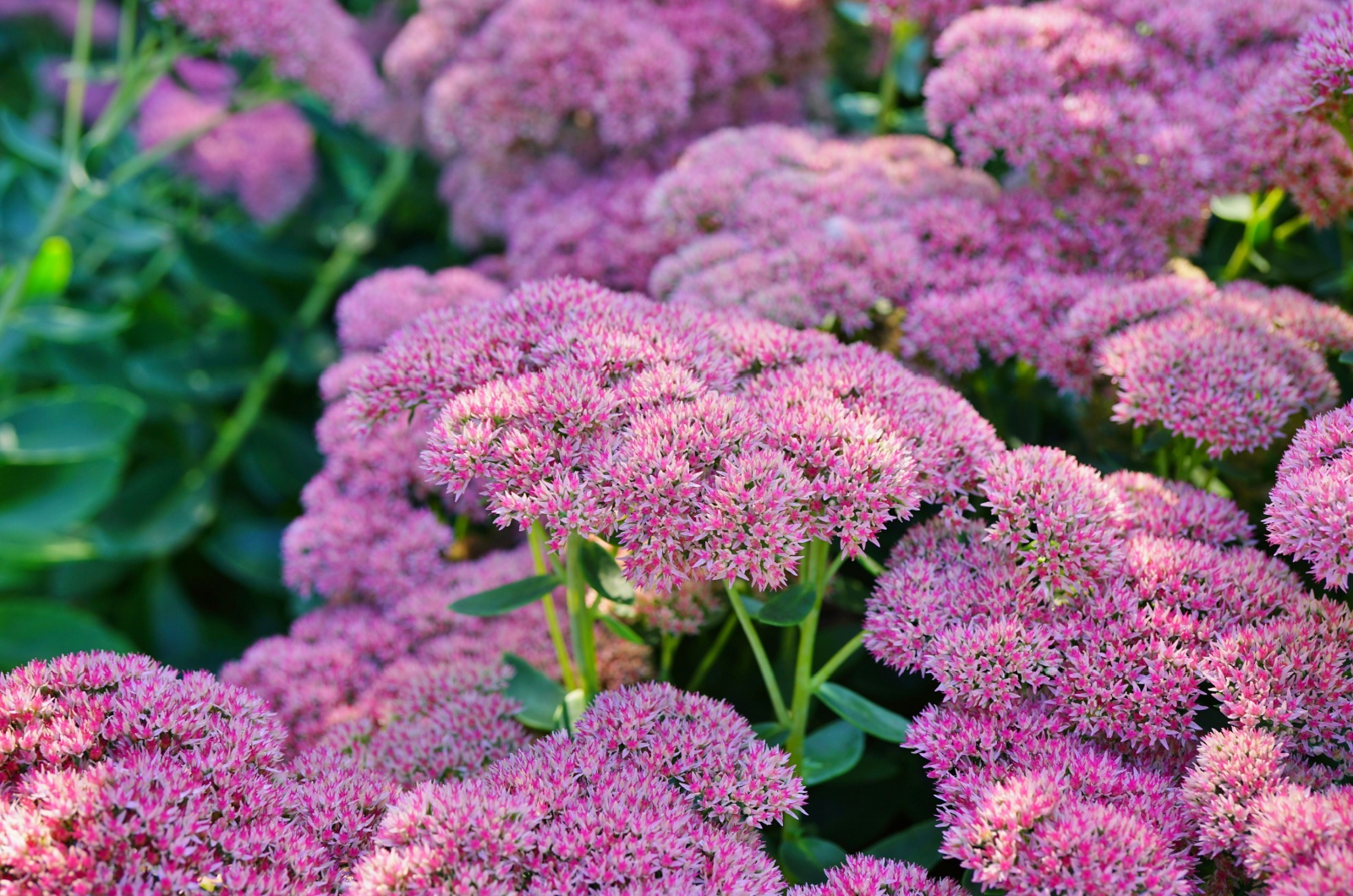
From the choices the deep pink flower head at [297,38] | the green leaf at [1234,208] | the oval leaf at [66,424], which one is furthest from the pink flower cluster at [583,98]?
the green leaf at [1234,208]

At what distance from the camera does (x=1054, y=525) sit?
3.48 feet

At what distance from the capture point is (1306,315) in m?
1.37

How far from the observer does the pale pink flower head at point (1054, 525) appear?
1.06m

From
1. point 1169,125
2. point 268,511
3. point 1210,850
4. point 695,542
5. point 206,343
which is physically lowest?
point 268,511

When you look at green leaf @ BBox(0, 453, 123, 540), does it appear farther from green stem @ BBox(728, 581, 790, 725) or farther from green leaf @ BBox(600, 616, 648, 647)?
green stem @ BBox(728, 581, 790, 725)

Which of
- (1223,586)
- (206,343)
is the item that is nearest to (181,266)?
(206,343)

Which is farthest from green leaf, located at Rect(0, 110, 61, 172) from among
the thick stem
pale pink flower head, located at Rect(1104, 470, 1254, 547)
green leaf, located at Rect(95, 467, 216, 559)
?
pale pink flower head, located at Rect(1104, 470, 1254, 547)

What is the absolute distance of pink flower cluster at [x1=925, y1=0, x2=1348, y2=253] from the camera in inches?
60.7

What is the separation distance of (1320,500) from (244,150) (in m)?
2.46

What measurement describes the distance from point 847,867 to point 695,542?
0.33 meters

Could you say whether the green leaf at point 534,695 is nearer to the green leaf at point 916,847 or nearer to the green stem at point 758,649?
the green stem at point 758,649

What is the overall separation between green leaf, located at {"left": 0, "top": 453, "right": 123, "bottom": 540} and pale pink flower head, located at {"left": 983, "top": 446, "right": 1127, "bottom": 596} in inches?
73.0

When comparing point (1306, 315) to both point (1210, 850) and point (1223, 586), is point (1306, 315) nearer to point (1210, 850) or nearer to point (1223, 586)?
point (1223, 586)

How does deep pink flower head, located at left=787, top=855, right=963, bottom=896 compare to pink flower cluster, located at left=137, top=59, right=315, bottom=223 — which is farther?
pink flower cluster, located at left=137, top=59, right=315, bottom=223
